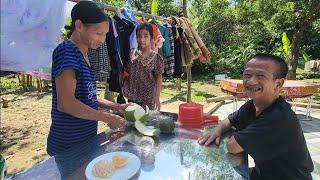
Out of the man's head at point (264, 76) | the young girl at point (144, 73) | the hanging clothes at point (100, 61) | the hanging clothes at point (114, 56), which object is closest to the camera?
the man's head at point (264, 76)

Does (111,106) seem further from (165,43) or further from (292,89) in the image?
(292,89)

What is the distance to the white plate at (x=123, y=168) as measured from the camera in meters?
1.41

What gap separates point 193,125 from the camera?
2311 mm

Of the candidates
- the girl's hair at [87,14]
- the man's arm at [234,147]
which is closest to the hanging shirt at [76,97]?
the girl's hair at [87,14]

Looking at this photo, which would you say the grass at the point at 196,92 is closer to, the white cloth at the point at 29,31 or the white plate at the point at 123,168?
the white cloth at the point at 29,31

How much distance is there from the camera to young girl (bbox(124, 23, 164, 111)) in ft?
11.1

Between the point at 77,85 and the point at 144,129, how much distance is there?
53 cm

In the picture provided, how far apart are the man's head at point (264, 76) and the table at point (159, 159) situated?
368 millimetres

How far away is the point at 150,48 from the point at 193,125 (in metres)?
1.45

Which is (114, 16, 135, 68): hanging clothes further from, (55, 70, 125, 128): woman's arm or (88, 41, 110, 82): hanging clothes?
(55, 70, 125, 128): woman's arm

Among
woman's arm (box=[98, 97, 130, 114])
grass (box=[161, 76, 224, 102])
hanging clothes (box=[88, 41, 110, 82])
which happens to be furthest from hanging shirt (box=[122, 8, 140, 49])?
grass (box=[161, 76, 224, 102])

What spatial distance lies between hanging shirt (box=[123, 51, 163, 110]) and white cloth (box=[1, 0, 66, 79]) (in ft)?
4.21

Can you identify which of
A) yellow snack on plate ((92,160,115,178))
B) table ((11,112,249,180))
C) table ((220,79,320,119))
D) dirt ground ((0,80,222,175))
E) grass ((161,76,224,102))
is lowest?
dirt ground ((0,80,222,175))

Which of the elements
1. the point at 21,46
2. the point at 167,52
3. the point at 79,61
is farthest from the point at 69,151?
the point at 167,52
